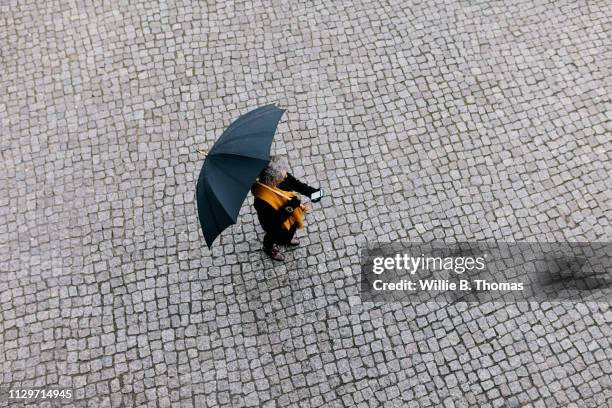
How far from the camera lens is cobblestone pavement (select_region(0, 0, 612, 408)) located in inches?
265

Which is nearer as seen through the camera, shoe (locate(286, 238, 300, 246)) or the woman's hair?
the woman's hair

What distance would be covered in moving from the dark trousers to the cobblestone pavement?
40cm

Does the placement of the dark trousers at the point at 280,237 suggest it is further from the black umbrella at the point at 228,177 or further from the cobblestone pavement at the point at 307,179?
the black umbrella at the point at 228,177

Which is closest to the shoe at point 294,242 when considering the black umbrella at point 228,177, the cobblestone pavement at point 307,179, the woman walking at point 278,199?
the cobblestone pavement at point 307,179

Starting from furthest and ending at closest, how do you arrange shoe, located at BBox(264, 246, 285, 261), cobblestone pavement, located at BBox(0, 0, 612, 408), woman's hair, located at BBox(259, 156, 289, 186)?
shoe, located at BBox(264, 246, 285, 261) → cobblestone pavement, located at BBox(0, 0, 612, 408) → woman's hair, located at BBox(259, 156, 289, 186)

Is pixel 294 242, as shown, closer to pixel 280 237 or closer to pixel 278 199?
pixel 280 237

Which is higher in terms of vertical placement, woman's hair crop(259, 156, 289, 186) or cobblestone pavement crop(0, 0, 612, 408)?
woman's hair crop(259, 156, 289, 186)

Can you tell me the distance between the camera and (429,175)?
26.3ft

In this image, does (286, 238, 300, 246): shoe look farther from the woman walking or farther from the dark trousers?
the woman walking

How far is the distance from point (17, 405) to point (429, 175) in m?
5.83

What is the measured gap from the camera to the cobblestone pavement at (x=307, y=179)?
6.73 meters

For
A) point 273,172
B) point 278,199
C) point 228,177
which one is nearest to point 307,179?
point 278,199

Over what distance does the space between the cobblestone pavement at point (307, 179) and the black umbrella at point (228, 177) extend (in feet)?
5.59

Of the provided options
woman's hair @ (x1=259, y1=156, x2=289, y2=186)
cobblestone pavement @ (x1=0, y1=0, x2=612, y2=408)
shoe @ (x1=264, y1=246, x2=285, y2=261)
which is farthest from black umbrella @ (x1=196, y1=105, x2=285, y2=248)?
cobblestone pavement @ (x1=0, y1=0, x2=612, y2=408)
